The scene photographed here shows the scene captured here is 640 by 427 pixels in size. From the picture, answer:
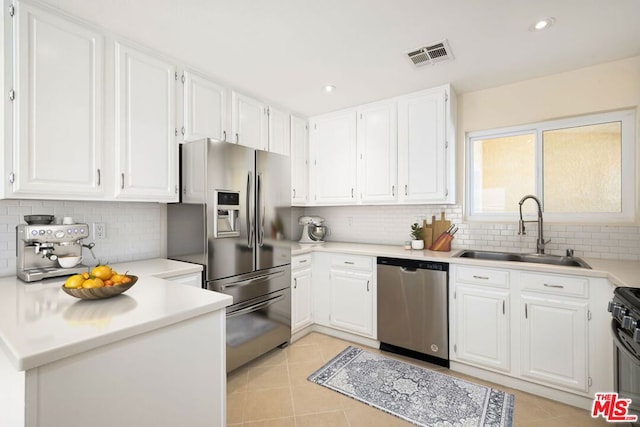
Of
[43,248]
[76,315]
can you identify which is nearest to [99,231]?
[43,248]

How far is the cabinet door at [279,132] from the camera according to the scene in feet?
10.6

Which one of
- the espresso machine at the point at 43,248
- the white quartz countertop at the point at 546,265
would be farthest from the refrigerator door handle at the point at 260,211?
the espresso machine at the point at 43,248

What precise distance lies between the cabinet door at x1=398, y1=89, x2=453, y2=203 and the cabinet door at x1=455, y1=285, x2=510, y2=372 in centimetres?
92

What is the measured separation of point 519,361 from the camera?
7.30 ft

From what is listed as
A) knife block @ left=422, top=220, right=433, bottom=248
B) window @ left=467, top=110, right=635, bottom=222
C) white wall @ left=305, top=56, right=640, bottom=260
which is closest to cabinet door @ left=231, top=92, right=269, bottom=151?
white wall @ left=305, top=56, right=640, bottom=260

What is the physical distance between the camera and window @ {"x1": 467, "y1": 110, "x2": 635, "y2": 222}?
246cm

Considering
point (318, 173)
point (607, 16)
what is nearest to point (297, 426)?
point (318, 173)

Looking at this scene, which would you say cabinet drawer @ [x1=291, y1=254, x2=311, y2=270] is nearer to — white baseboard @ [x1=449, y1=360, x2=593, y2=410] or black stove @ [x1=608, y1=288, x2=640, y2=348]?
white baseboard @ [x1=449, y1=360, x2=593, y2=410]

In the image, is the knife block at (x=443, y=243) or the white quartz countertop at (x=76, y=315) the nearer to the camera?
the white quartz countertop at (x=76, y=315)

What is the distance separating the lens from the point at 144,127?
2.17 metres

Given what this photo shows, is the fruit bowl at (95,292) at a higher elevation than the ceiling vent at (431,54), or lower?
lower

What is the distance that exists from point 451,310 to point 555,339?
2.25 feet

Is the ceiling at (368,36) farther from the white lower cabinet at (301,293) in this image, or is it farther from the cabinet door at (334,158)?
the white lower cabinet at (301,293)

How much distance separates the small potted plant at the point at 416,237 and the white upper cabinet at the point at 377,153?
357 mm
